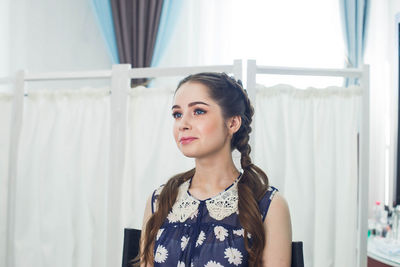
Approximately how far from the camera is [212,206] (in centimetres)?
135

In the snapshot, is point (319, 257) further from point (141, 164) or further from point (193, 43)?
point (193, 43)

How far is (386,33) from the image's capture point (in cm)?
311

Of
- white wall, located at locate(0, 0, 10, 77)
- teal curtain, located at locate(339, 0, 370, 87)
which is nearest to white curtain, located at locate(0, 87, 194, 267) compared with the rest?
white wall, located at locate(0, 0, 10, 77)

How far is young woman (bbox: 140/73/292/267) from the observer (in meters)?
1.26

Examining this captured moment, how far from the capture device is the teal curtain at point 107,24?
3.27 meters

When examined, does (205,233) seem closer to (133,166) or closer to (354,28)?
(133,166)

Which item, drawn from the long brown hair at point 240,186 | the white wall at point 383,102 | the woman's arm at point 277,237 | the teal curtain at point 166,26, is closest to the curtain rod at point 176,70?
the long brown hair at point 240,186

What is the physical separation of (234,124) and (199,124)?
14cm

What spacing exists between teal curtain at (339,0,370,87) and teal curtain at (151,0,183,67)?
1444mm

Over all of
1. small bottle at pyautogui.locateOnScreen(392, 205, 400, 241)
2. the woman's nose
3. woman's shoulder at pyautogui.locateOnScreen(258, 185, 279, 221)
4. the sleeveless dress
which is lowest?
small bottle at pyautogui.locateOnScreen(392, 205, 400, 241)

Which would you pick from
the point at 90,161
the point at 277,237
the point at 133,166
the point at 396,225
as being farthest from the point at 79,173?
the point at 396,225

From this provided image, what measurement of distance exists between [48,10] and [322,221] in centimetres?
282

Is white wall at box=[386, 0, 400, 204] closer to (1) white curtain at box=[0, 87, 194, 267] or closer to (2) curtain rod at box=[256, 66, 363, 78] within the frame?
(2) curtain rod at box=[256, 66, 363, 78]

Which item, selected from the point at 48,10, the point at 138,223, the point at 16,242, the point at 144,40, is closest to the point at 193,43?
the point at 144,40
